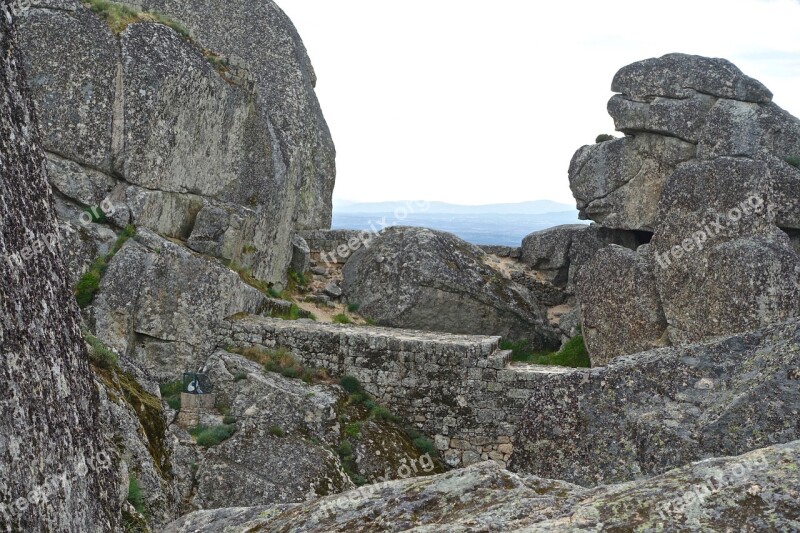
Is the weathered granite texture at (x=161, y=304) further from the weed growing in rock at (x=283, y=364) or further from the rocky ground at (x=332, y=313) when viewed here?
the weed growing in rock at (x=283, y=364)

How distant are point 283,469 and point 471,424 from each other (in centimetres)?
439

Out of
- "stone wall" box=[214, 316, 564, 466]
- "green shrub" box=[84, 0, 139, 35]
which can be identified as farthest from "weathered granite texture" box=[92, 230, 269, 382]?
"green shrub" box=[84, 0, 139, 35]

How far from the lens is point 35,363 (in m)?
4.63

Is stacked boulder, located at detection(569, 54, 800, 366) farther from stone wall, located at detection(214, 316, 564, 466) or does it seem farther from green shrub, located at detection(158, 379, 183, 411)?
green shrub, located at detection(158, 379, 183, 411)

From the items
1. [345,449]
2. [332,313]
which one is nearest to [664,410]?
[345,449]

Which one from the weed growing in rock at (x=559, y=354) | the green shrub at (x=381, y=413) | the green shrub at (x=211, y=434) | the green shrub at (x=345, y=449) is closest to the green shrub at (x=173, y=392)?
the green shrub at (x=211, y=434)

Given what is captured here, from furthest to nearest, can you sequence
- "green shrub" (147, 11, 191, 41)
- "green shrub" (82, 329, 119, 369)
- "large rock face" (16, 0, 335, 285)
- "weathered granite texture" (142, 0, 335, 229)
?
"weathered granite texture" (142, 0, 335, 229), "green shrub" (147, 11, 191, 41), "large rock face" (16, 0, 335, 285), "green shrub" (82, 329, 119, 369)

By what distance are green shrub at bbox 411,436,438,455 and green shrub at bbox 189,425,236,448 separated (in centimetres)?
384

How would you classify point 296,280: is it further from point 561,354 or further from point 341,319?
point 561,354

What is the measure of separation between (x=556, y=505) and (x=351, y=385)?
596 inches

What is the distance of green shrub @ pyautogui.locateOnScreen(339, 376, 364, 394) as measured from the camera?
63.2ft

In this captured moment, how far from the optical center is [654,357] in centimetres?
634

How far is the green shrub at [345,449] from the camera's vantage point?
17469 millimetres

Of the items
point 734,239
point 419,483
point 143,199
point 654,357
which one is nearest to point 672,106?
point 734,239
